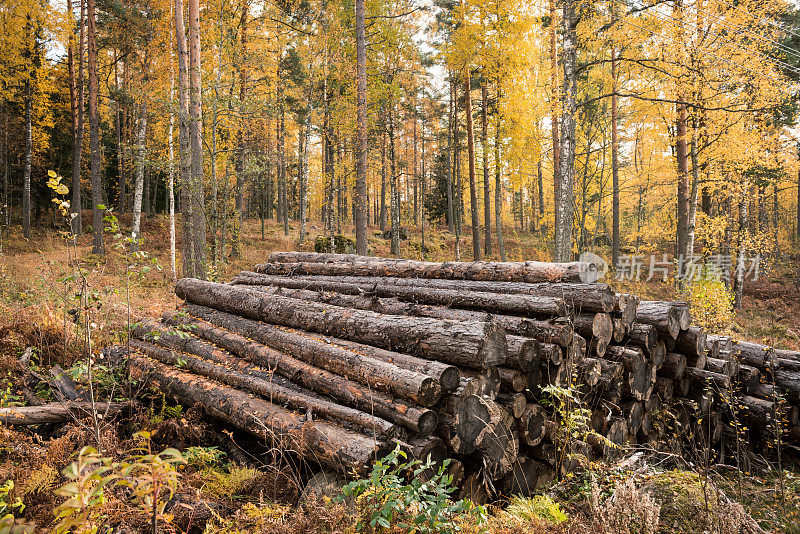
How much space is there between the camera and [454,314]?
17.4 ft

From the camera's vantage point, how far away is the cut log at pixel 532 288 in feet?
16.2

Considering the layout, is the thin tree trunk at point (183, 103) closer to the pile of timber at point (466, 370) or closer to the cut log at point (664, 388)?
the pile of timber at point (466, 370)

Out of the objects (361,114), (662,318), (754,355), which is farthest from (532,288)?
(361,114)

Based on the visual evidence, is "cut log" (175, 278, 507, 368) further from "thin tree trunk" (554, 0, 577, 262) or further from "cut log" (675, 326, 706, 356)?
"thin tree trunk" (554, 0, 577, 262)

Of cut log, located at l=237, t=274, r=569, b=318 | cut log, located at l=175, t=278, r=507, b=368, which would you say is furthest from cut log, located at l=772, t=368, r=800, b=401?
cut log, located at l=175, t=278, r=507, b=368

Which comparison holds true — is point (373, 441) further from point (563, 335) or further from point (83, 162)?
point (83, 162)

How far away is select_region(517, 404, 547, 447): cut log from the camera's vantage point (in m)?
4.12

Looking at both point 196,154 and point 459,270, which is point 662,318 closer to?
point 459,270

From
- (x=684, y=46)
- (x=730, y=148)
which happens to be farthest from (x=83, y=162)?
(x=730, y=148)

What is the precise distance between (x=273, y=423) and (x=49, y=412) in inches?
104

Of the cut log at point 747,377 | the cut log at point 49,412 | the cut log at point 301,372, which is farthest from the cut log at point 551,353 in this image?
the cut log at point 49,412

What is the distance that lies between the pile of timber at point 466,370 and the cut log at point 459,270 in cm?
3

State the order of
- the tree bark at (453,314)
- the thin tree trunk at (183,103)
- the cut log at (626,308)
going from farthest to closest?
1. the thin tree trunk at (183,103)
2. the cut log at (626,308)
3. the tree bark at (453,314)

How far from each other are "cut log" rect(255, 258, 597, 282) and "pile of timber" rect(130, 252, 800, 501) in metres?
0.03
